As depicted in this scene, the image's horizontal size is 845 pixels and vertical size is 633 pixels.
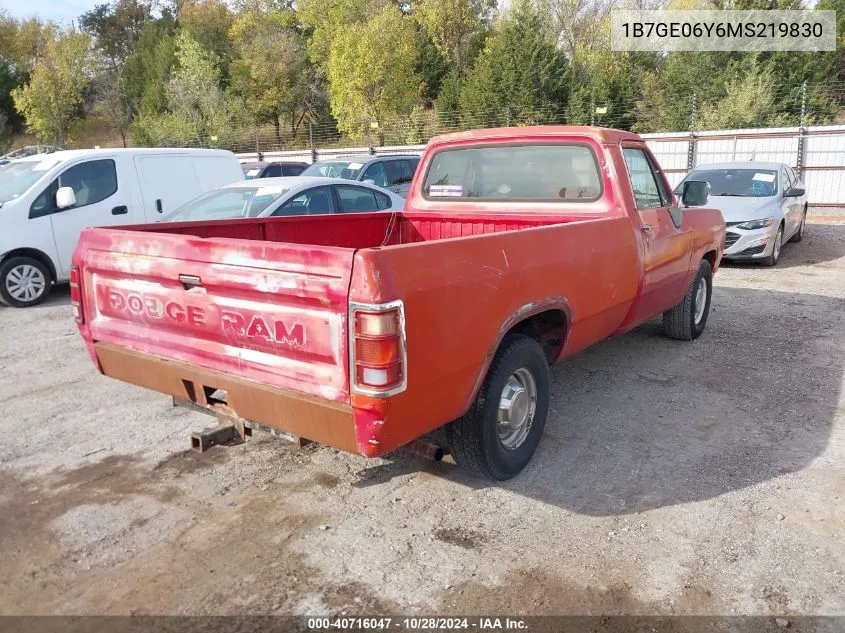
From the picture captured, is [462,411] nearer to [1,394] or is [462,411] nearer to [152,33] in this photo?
[1,394]

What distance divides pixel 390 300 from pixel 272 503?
160cm

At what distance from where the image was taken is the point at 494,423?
3.51 meters

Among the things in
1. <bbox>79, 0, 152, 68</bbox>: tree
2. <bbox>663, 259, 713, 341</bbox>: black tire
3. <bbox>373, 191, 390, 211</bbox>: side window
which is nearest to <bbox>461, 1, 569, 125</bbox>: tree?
<bbox>373, 191, 390, 211</bbox>: side window

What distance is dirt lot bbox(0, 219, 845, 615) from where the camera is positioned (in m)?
2.87

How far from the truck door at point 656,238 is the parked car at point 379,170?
8.30 meters

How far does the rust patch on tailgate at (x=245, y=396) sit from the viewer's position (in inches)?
112

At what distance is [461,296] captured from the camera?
2.98 metres

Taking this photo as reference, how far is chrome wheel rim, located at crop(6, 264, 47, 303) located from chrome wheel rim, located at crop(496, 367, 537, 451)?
7206 millimetres

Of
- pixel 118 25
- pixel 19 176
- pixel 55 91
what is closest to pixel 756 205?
pixel 19 176

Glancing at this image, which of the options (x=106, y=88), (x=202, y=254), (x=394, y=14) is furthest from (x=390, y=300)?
(x=106, y=88)

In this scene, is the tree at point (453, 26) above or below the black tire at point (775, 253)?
above

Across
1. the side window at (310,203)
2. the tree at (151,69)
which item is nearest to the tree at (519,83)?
the tree at (151,69)

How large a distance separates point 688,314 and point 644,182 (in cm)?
168

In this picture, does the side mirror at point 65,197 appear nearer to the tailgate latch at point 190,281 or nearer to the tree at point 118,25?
the tailgate latch at point 190,281
